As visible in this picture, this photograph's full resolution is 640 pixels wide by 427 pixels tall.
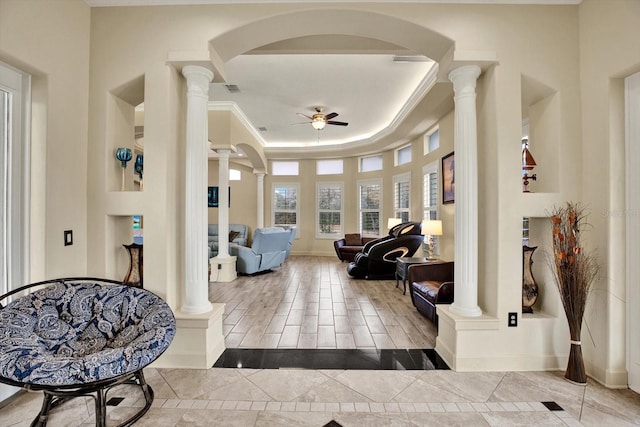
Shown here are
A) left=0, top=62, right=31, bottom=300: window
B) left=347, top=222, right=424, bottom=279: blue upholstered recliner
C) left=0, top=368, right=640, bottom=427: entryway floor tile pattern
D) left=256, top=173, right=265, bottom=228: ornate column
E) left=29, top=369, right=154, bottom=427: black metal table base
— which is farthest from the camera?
left=256, top=173, right=265, bottom=228: ornate column

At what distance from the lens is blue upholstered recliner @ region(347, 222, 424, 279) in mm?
5223

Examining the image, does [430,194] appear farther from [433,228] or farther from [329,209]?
[329,209]

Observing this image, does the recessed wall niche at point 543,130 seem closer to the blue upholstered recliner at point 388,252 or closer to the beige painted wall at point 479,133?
the beige painted wall at point 479,133

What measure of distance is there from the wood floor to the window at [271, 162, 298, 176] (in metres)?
4.18

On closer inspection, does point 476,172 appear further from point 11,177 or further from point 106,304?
point 11,177

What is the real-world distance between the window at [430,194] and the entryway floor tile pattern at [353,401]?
3.24m

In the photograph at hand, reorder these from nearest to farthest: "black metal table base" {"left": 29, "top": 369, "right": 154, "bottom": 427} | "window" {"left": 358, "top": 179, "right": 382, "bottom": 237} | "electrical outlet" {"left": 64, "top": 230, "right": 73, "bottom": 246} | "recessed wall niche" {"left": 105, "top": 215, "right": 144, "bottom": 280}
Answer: "black metal table base" {"left": 29, "top": 369, "right": 154, "bottom": 427}
"electrical outlet" {"left": 64, "top": 230, "right": 73, "bottom": 246}
"recessed wall niche" {"left": 105, "top": 215, "right": 144, "bottom": 280}
"window" {"left": 358, "top": 179, "right": 382, "bottom": 237}

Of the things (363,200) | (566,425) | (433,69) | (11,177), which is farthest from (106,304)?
(363,200)

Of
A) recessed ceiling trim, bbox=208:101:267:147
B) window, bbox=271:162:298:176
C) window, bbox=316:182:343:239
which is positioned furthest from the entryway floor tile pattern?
window, bbox=271:162:298:176

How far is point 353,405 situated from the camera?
6.53 feet

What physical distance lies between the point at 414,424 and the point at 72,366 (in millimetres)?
1869

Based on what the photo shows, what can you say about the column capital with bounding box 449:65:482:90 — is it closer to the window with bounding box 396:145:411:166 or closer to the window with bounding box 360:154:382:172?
the window with bounding box 396:145:411:166

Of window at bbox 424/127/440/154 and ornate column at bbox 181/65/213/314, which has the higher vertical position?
window at bbox 424/127/440/154

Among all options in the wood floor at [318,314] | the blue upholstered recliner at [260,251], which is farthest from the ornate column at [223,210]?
the wood floor at [318,314]
